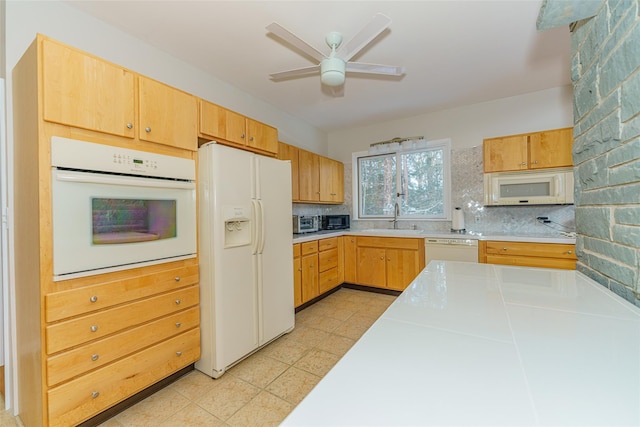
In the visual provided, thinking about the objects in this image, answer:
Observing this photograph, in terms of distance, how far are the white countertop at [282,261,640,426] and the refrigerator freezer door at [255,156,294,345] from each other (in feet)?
5.20

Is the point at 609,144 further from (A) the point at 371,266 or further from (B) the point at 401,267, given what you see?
(A) the point at 371,266

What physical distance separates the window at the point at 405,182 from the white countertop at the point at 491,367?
123 inches

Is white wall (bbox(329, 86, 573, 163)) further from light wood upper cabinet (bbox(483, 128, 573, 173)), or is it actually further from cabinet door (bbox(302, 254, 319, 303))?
cabinet door (bbox(302, 254, 319, 303))

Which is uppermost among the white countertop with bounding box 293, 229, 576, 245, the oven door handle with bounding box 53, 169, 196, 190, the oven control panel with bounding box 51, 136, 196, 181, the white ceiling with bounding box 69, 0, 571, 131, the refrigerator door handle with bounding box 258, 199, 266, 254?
the white ceiling with bounding box 69, 0, 571, 131

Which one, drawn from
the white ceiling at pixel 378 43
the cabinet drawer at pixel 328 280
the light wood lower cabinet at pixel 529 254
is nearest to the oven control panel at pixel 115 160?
the white ceiling at pixel 378 43

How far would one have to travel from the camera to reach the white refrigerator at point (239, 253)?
202cm

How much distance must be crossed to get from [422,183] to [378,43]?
2.37 meters

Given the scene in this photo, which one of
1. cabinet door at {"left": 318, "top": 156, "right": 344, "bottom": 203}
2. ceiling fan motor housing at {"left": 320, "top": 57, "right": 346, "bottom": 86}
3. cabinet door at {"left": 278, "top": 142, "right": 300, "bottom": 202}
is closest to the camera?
ceiling fan motor housing at {"left": 320, "top": 57, "right": 346, "bottom": 86}

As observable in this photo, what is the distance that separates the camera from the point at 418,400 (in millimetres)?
548

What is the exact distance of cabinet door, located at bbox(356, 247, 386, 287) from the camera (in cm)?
385

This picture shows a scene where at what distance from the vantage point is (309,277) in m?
3.38

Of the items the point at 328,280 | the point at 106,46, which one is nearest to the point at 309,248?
the point at 328,280

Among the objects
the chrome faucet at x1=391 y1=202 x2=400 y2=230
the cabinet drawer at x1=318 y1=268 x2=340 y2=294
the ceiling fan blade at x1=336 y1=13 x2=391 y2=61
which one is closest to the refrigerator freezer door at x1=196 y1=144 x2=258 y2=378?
the ceiling fan blade at x1=336 y1=13 x2=391 y2=61

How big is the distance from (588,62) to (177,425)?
9.37 feet
